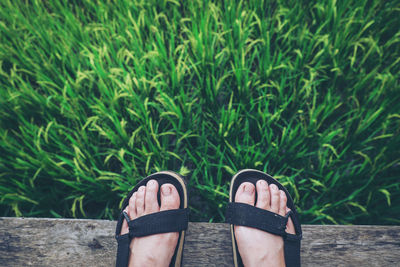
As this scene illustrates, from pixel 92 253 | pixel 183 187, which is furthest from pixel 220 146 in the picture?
pixel 92 253

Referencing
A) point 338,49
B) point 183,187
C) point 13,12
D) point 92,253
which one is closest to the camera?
point 92,253

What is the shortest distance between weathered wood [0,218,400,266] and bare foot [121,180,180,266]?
78mm

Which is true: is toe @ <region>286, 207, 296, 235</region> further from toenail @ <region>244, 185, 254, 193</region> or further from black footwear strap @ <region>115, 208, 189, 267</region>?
black footwear strap @ <region>115, 208, 189, 267</region>

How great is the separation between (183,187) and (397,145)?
84 centimetres

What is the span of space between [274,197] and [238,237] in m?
0.21

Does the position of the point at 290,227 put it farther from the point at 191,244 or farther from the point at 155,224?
the point at 155,224

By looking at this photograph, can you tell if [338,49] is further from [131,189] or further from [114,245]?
[114,245]

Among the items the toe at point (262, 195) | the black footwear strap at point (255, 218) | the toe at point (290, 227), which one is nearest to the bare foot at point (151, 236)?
the black footwear strap at point (255, 218)

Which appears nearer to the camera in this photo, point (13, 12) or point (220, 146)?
point (220, 146)

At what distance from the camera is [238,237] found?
Result: 763 millimetres

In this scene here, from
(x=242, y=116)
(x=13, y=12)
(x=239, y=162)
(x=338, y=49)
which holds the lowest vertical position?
(x=239, y=162)

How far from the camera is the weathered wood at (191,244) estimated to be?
0.69 metres

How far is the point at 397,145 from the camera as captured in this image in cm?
80

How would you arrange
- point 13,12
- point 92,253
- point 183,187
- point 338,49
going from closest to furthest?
point 92,253 → point 183,187 → point 338,49 → point 13,12
